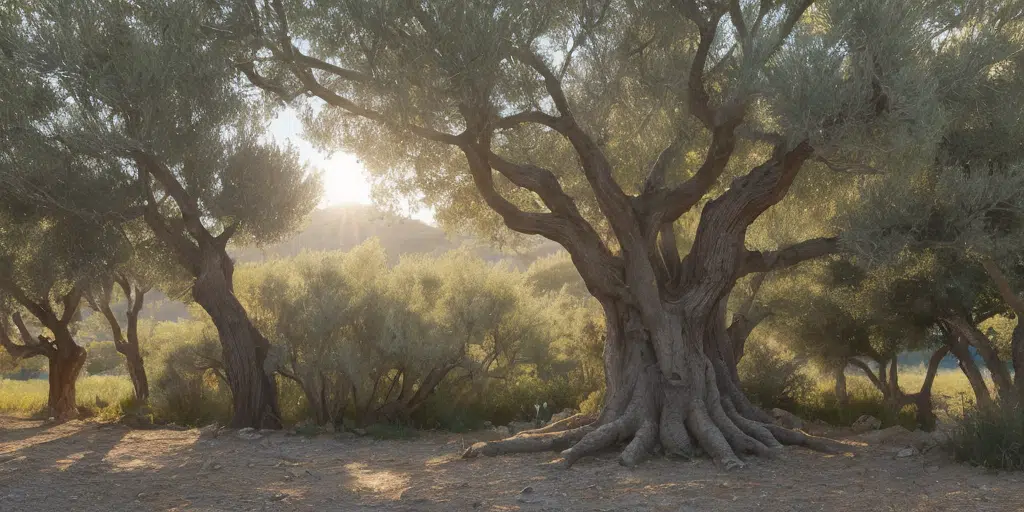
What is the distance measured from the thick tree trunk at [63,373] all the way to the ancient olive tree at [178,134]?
14.5 feet

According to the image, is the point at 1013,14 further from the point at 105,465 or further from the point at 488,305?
the point at 105,465

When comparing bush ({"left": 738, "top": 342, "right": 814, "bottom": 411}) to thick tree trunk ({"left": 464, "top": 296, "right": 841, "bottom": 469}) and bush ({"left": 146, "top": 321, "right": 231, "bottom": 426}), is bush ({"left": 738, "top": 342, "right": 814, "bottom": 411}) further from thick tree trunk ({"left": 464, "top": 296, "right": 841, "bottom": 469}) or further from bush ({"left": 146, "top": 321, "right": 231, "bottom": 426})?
bush ({"left": 146, "top": 321, "right": 231, "bottom": 426})

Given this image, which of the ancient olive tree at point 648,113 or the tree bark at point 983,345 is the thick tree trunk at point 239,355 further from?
the tree bark at point 983,345

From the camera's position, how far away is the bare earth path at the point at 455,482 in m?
7.75

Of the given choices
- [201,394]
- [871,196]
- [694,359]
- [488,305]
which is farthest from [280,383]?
[871,196]

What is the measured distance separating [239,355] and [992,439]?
12.4 meters

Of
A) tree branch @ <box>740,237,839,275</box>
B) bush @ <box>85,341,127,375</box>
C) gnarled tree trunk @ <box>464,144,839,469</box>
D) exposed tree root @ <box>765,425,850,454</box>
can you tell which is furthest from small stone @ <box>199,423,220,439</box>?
bush @ <box>85,341,127,375</box>

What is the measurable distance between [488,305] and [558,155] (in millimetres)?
4204

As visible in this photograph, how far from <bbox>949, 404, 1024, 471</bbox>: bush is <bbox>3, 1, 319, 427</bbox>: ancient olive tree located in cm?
1156

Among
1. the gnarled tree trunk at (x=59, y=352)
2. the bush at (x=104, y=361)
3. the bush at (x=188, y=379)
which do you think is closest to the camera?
the bush at (x=188, y=379)

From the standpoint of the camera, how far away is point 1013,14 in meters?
11.4

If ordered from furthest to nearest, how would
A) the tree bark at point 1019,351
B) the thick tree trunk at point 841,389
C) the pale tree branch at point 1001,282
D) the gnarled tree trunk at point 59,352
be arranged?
the thick tree trunk at point 841,389, the gnarled tree trunk at point 59,352, the tree bark at point 1019,351, the pale tree branch at point 1001,282

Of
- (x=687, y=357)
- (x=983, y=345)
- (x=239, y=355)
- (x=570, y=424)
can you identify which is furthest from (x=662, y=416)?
(x=983, y=345)

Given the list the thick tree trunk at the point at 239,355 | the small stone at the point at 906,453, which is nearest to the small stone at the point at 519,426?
the thick tree trunk at the point at 239,355
